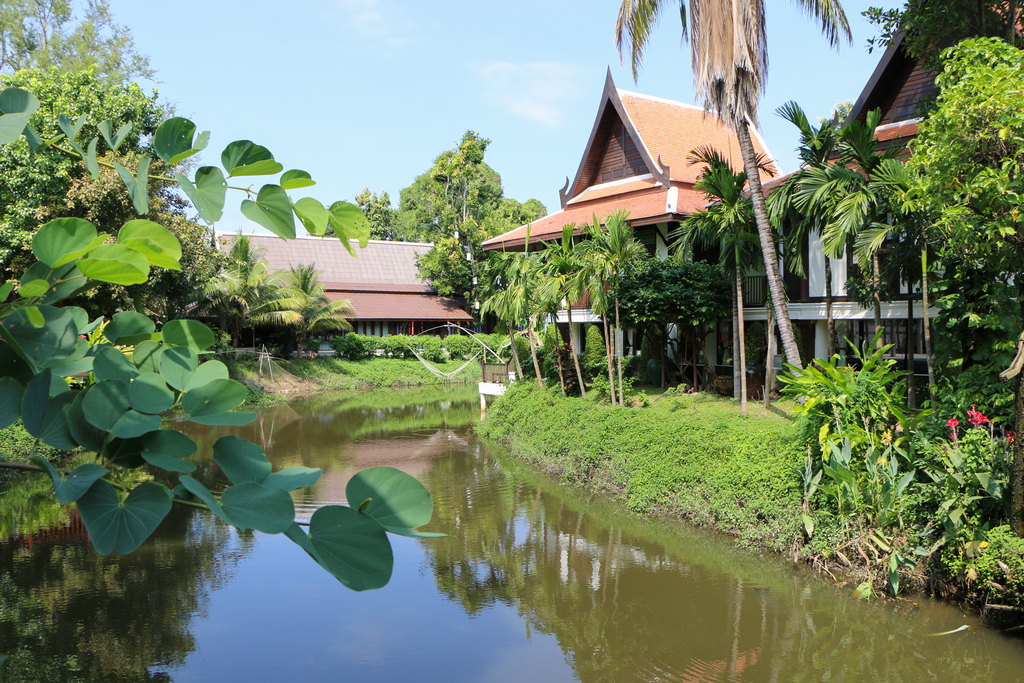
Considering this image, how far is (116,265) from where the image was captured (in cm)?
121

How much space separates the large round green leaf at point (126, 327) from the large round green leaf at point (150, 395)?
163 mm

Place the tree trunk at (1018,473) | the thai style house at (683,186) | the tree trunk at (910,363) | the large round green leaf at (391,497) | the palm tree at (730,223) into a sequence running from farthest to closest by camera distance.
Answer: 1. the thai style house at (683,186)
2. the palm tree at (730,223)
3. the tree trunk at (910,363)
4. the tree trunk at (1018,473)
5. the large round green leaf at (391,497)

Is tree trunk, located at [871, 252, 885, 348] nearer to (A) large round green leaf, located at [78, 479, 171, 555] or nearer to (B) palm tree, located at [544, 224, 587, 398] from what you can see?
(B) palm tree, located at [544, 224, 587, 398]

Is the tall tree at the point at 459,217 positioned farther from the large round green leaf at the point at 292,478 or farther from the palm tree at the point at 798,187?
the large round green leaf at the point at 292,478

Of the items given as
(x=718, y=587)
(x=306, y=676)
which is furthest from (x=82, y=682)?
(x=718, y=587)

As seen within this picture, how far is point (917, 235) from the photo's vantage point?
9.05 metres

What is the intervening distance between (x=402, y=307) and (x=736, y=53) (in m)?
23.7

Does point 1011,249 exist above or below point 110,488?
above

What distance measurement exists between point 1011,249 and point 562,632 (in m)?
5.46

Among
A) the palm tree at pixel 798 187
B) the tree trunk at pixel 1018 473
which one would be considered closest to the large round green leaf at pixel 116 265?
the tree trunk at pixel 1018 473

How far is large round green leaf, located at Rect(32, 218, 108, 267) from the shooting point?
1179mm

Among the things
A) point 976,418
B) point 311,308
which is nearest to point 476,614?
point 976,418

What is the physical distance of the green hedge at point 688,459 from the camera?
9.04 metres

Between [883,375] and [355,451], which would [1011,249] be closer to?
[883,375]
